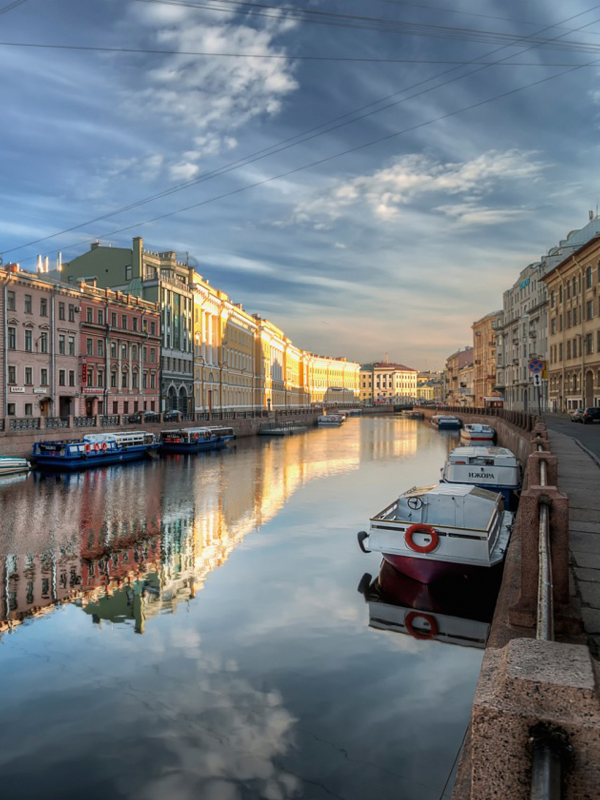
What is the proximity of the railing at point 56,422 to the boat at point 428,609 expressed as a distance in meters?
31.2

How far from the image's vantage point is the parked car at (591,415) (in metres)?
39.8

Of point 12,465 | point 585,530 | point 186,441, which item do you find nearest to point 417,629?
point 585,530

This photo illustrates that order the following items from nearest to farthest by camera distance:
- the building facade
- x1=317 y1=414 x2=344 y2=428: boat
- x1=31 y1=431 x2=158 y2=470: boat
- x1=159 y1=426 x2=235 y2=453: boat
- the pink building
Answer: x1=31 y1=431 x2=158 y2=470: boat
the pink building
x1=159 y1=426 x2=235 y2=453: boat
x1=317 y1=414 x2=344 y2=428: boat
the building facade

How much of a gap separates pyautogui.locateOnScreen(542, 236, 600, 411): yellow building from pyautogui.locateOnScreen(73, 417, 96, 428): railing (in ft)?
136

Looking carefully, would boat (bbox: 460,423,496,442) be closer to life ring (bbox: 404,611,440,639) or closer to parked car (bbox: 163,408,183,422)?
parked car (bbox: 163,408,183,422)

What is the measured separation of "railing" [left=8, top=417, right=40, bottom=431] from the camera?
36.0m

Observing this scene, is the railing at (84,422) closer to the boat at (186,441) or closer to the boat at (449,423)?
the boat at (186,441)

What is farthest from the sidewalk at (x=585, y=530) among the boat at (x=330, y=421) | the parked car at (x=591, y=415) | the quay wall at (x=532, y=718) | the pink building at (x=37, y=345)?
the boat at (x=330, y=421)

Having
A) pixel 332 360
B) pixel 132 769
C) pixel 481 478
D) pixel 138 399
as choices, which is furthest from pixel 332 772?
pixel 332 360

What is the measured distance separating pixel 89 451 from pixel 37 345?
1318cm

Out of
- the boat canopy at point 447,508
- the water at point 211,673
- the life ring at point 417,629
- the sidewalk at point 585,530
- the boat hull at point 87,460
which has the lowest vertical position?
the life ring at point 417,629

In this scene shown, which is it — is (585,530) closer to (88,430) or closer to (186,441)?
(88,430)

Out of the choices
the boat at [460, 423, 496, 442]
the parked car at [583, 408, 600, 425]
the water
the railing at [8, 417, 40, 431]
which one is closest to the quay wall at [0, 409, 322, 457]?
the railing at [8, 417, 40, 431]

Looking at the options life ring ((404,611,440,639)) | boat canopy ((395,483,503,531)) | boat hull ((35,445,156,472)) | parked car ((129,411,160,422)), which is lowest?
life ring ((404,611,440,639))
